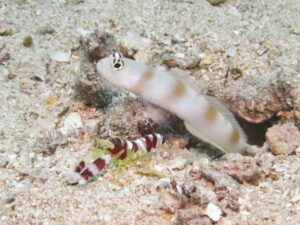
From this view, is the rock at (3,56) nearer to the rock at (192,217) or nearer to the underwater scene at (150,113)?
the underwater scene at (150,113)

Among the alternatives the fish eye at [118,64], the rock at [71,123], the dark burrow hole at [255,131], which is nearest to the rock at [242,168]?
the dark burrow hole at [255,131]

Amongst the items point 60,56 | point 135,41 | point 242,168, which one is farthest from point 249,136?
point 60,56

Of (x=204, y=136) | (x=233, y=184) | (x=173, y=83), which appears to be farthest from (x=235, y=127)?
(x=233, y=184)

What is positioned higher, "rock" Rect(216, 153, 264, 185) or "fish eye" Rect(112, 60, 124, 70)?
"fish eye" Rect(112, 60, 124, 70)

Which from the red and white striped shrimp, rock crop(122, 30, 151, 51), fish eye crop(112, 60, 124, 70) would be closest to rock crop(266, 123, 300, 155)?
the red and white striped shrimp

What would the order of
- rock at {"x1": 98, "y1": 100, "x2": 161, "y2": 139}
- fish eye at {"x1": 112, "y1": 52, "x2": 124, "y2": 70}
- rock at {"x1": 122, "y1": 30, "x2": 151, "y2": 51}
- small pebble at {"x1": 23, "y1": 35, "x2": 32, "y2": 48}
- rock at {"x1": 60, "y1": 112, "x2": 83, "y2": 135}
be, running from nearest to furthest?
fish eye at {"x1": 112, "y1": 52, "x2": 124, "y2": 70}, rock at {"x1": 98, "y1": 100, "x2": 161, "y2": 139}, rock at {"x1": 60, "y1": 112, "x2": 83, "y2": 135}, rock at {"x1": 122, "y1": 30, "x2": 151, "y2": 51}, small pebble at {"x1": 23, "y1": 35, "x2": 32, "y2": 48}

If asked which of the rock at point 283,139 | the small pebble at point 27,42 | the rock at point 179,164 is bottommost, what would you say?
Result: the rock at point 179,164

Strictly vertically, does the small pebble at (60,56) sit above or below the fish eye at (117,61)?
below

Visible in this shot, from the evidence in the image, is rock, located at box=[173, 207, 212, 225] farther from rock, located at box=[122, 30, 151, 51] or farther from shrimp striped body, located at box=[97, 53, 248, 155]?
rock, located at box=[122, 30, 151, 51]
